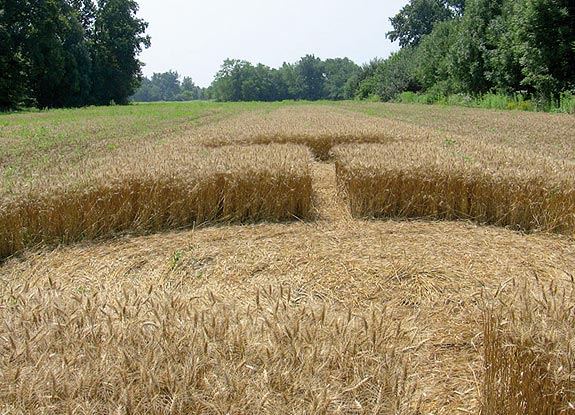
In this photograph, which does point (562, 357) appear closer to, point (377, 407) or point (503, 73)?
point (377, 407)

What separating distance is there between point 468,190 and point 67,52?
149 feet

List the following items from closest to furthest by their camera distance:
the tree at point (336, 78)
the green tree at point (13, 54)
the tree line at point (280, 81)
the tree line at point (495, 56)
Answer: the tree line at point (495, 56)
the green tree at point (13, 54)
the tree at point (336, 78)
the tree line at point (280, 81)

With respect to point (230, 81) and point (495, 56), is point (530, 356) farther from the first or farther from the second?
point (230, 81)

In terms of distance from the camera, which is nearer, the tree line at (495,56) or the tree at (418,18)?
the tree line at (495,56)

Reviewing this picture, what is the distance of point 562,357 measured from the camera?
1549mm

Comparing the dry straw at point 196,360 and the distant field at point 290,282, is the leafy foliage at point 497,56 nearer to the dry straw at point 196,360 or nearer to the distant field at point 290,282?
the distant field at point 290,282

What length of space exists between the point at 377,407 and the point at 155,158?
5827mm

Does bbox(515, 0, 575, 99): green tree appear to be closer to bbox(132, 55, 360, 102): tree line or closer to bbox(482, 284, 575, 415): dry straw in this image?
bbox(482, 284, 575, 415): dry straw

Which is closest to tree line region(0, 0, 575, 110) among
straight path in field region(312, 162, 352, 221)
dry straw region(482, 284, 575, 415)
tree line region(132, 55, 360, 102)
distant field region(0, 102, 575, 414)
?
distant field region(0, 102, 575, 414)

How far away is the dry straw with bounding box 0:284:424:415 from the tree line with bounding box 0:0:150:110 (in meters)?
37.5

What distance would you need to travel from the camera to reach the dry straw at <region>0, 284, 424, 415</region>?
58.2 inches

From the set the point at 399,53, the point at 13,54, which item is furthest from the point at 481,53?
the point at 13,54

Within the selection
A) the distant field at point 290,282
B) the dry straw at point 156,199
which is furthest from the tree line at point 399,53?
the dry straw at point 156,199

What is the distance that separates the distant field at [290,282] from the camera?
158 cm
